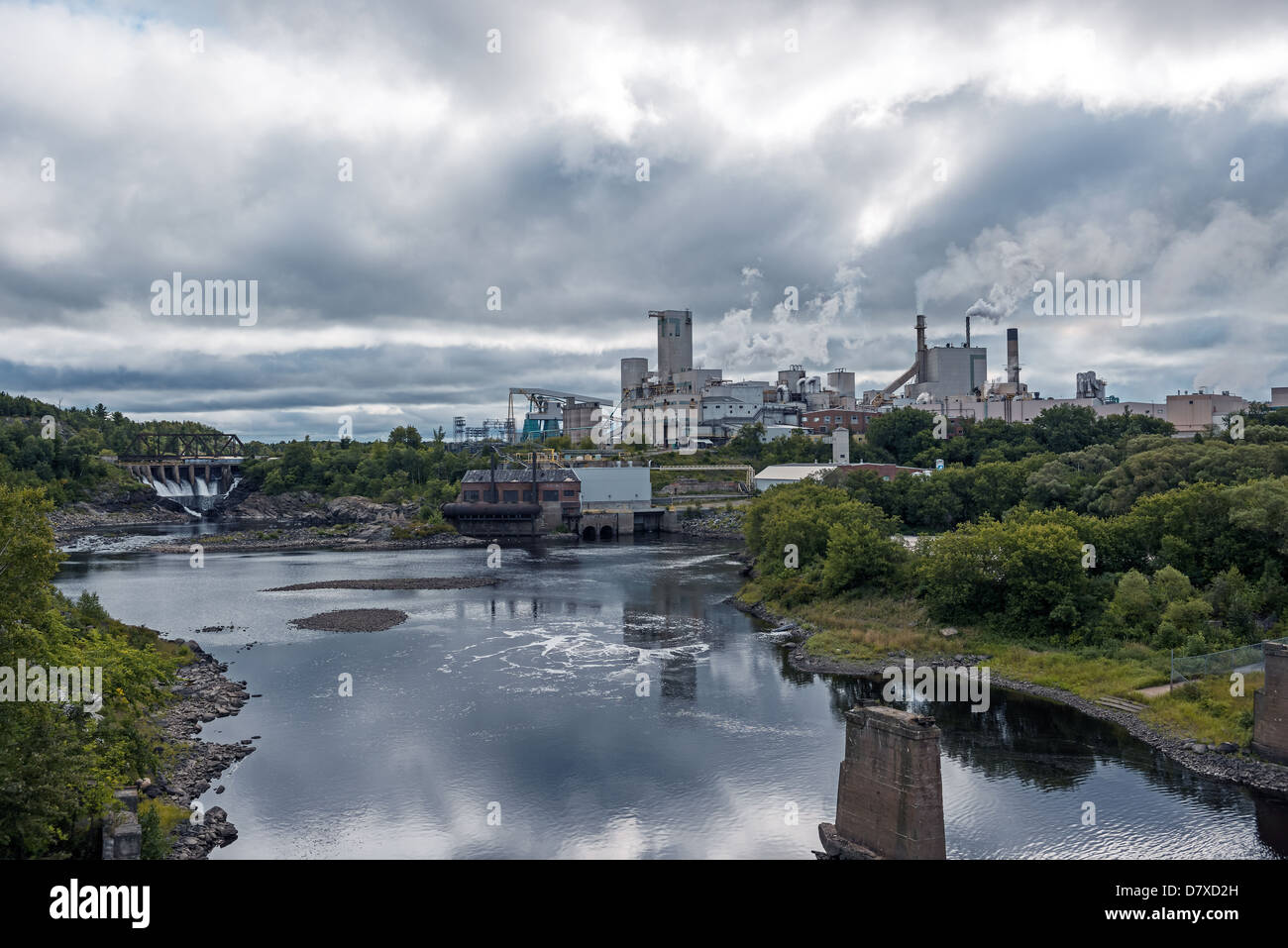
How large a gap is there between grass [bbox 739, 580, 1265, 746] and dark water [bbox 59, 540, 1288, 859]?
1.23 m

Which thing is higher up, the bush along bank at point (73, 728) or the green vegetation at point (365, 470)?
the green vegetation at point (365, 470)

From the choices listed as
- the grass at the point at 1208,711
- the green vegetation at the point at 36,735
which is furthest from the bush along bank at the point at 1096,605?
the green vegetation at the point at 36,735

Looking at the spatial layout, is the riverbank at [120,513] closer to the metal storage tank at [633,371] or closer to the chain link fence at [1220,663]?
the metal storage tank at [633,371]

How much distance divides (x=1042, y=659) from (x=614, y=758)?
37.8 feet

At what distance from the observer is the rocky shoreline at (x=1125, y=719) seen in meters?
15.0

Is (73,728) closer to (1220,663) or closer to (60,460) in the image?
(1220,663)

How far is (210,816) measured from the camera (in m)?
14.3

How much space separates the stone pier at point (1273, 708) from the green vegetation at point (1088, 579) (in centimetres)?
61

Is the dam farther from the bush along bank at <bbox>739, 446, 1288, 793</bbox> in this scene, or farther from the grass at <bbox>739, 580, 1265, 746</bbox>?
the bush along bank at <bbox>739, 446, 1288, 793</bbox>

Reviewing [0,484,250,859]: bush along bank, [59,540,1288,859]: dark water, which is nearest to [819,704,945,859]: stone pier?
[59,540,1288,859]: dark water

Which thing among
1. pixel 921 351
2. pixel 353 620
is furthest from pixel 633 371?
pixel 353 620

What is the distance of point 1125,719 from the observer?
18391mm
